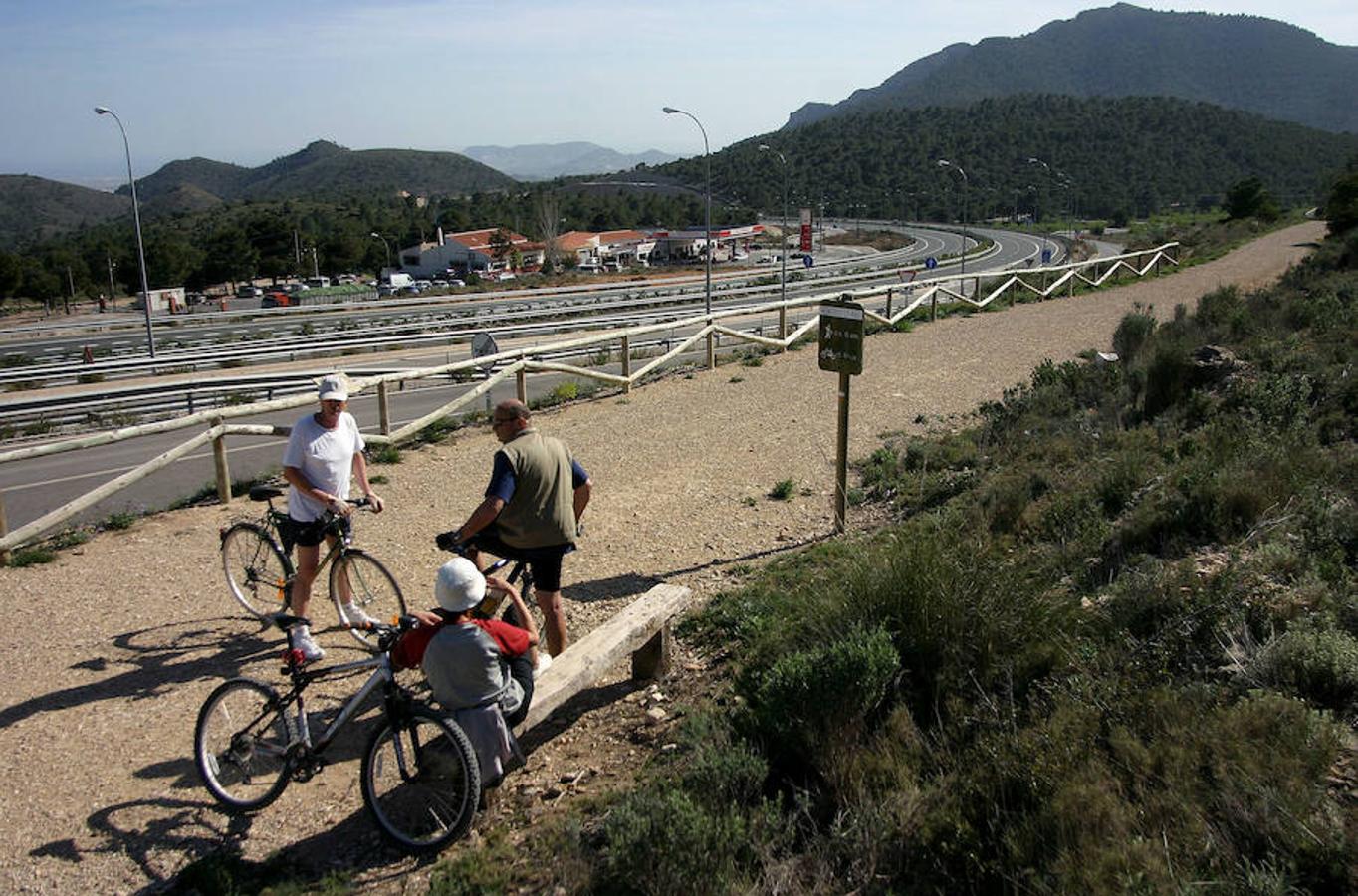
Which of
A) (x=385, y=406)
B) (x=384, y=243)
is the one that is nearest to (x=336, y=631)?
(x=385, y=406)

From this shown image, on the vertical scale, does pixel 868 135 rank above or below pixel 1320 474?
above

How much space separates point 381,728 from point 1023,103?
18211 centimetres

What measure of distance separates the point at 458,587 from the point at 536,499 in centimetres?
116

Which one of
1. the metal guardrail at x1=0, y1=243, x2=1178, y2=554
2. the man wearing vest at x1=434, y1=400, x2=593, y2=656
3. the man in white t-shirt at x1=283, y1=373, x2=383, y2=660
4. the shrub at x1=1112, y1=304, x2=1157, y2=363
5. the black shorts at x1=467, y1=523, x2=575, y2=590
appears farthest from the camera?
the shrub at x1=1112, y1=304, x2=1157, y2=363

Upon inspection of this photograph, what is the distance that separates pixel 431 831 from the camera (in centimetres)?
442

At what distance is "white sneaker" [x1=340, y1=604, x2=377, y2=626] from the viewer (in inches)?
242

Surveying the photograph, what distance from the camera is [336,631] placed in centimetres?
654

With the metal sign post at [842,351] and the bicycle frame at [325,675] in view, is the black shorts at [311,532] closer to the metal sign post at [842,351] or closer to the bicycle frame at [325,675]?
the bicycle frame at [325,675]

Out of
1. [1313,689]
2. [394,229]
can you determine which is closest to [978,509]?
[1313,689]

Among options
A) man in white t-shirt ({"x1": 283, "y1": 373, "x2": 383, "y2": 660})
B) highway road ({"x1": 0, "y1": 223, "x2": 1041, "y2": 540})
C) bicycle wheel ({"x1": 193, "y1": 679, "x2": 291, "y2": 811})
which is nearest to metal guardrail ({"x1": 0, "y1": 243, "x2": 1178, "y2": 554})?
highway road ({"x1": 0, "y1": 223, "x2": 1041, "y2": 540})

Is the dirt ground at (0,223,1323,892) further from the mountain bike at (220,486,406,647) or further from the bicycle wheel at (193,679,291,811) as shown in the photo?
the mountain bike at (220,486,406,647)

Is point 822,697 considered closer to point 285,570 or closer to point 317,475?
point 317,475

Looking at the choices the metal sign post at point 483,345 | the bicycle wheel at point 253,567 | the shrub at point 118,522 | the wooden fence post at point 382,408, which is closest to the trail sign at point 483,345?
the metal sign post at point 483,345

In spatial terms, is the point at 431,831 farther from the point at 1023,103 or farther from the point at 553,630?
the point at 1023,103
